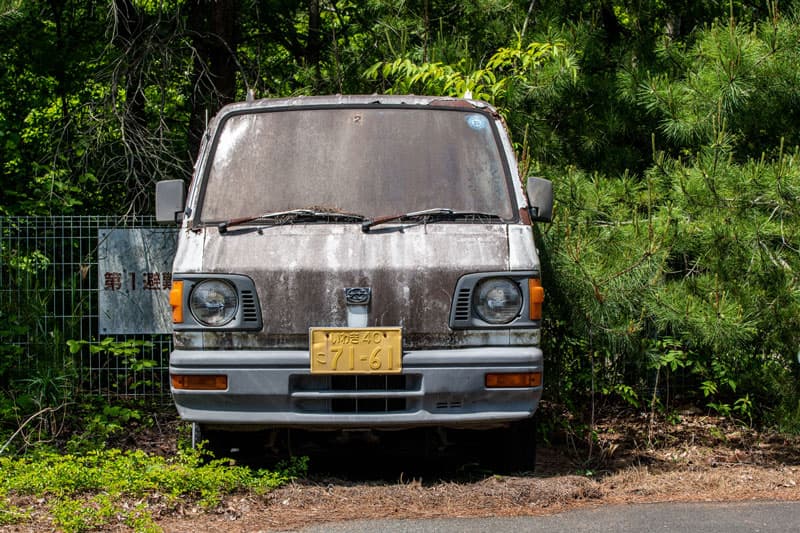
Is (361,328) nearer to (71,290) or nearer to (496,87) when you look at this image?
(496,87)

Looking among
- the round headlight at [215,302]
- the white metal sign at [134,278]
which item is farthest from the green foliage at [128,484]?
the white metal sign at [134,278]

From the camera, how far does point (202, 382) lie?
227 inches

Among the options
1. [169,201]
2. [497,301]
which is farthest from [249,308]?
[497,301]

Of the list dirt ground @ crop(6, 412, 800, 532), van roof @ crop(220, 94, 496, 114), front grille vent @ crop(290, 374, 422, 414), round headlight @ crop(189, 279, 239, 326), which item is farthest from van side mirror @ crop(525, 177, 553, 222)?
round headlight @ crop(189, 279, 239, 326)

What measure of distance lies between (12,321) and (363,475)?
357cm

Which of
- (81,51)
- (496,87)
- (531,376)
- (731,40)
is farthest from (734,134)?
(81,51)

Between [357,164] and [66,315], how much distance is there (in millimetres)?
3586

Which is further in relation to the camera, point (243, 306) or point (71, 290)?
point (71, 290)

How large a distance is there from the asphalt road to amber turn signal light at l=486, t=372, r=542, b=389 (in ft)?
2.34

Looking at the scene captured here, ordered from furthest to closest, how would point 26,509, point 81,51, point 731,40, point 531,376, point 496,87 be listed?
point 81,51, point 496,87, point 731,40, point 531,376, point 26,509

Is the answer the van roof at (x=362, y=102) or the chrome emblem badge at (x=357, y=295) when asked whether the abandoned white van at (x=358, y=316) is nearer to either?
the chrome emblem badge at (x=357, y=295)

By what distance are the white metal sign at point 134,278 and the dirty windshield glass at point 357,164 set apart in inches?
93.0

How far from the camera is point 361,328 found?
18.7 ft

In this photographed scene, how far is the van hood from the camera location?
18.9 feet
